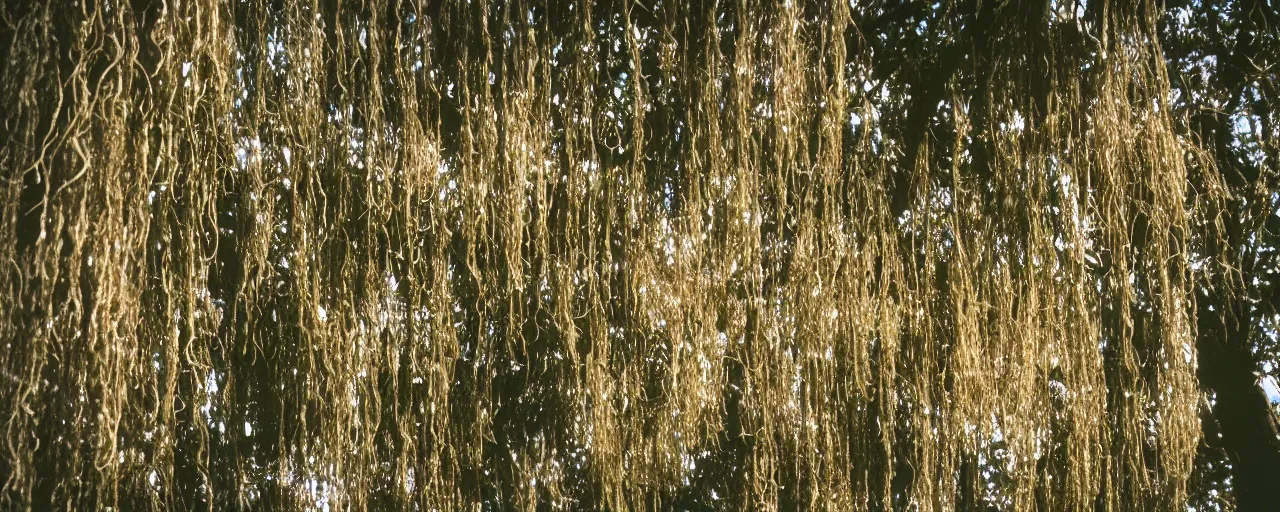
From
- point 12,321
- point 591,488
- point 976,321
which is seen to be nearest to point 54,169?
point 12,321

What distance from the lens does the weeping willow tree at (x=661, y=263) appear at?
133 cm

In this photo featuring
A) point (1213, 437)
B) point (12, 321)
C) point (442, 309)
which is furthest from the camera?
point (1213, 437)

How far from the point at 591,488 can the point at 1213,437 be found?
93cm

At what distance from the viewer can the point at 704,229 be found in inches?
55.6

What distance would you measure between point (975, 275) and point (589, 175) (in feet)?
1.86

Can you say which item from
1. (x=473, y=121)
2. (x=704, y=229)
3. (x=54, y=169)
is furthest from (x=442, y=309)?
(x=54, y=169)

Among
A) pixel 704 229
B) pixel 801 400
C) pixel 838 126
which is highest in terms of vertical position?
pixel 838 126

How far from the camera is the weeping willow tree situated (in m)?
1.33

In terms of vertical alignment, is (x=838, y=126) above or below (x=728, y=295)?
above

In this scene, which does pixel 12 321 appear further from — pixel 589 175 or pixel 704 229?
pixel 704 229

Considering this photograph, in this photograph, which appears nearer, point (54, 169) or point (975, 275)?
point (54, 169)

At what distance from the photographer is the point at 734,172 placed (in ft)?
4.55

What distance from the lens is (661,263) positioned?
142 centimetres

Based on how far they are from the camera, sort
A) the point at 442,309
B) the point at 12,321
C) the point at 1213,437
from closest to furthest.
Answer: the point at 12,321 → the point at 442,309 → the point at 1213,437
